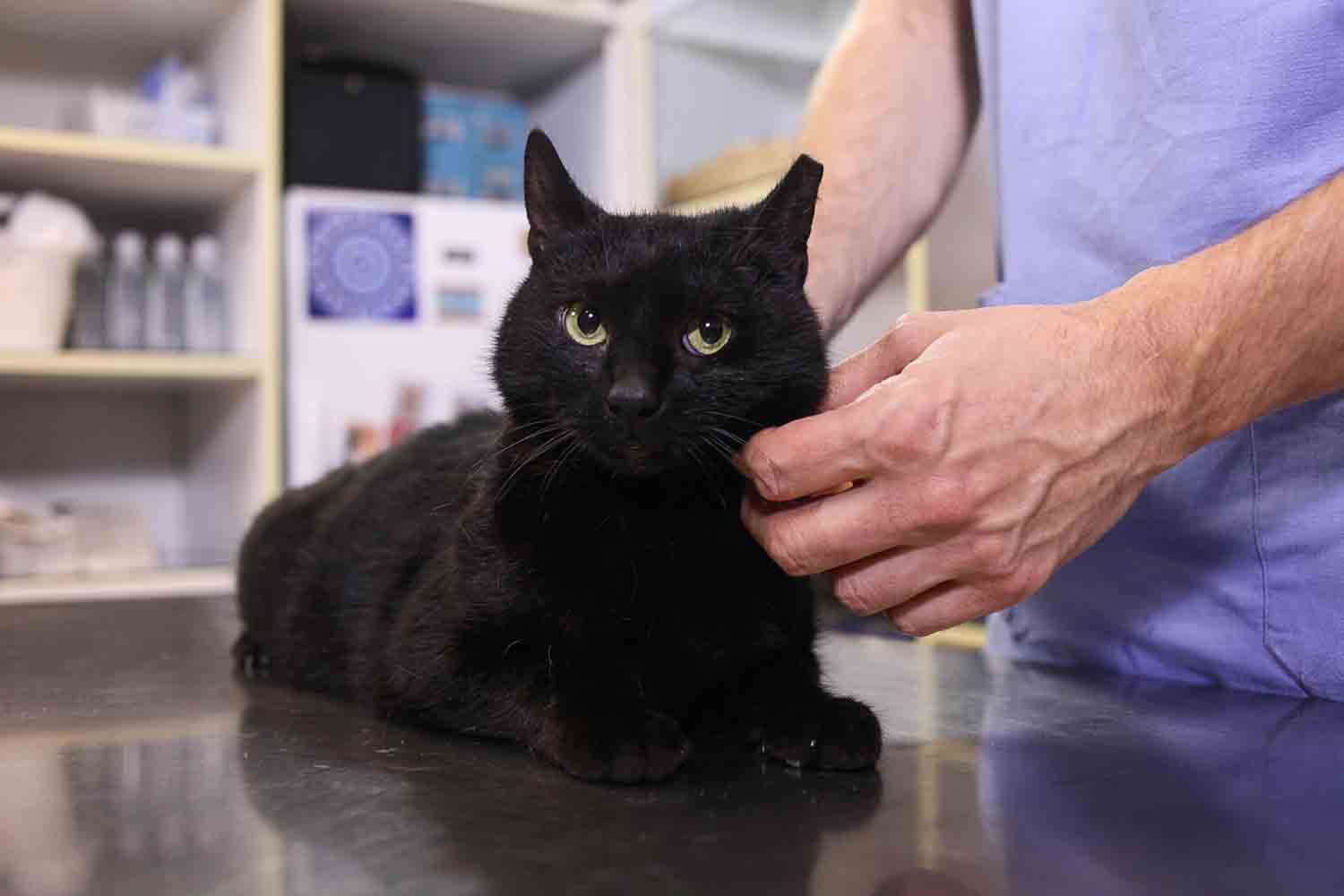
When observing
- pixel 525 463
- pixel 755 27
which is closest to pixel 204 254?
pixel 755 27

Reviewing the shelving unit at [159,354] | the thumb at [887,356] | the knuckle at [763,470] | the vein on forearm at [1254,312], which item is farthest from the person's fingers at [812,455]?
the shelving unit at [159,354]

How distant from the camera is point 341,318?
269 centimetres

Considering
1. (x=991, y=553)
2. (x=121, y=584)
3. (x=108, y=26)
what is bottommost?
(x=121, y=584)

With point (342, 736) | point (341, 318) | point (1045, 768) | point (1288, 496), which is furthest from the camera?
point (341, 318)

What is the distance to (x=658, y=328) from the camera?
0.81 meters

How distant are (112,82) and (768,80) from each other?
1.73 m

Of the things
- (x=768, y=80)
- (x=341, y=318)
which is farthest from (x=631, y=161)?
(x=341, y=318)

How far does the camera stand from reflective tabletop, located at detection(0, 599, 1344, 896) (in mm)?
514

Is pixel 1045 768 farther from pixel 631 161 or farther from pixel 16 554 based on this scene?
pixel 631 161

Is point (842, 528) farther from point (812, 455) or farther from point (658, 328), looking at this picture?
point (658, 328)

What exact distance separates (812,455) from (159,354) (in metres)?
2.17

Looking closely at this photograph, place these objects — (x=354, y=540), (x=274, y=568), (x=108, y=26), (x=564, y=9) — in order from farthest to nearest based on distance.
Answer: (x=564, y=9) < (x=108, y=26) < (x=274, y=568) < (x=354, y=540)

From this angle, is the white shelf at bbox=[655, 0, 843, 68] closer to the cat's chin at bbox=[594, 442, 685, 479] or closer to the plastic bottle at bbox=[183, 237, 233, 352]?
the plastic bottle at bbox=[183, 237, 233, 352]

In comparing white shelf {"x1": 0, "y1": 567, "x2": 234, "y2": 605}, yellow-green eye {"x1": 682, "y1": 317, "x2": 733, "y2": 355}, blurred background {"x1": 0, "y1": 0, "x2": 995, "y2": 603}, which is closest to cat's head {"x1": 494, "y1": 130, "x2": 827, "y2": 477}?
yellow-green eye {"x1": 682, "y1": 317, "x2": 733, "y2": 355}
